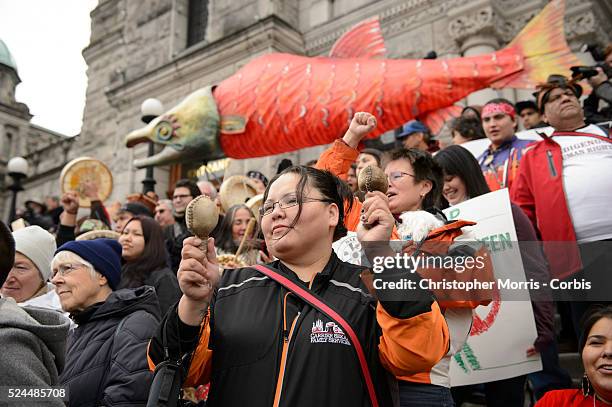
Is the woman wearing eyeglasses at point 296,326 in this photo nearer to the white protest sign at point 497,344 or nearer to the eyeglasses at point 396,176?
the eyeglasses at point 396,176

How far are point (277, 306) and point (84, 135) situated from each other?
14.2 metres

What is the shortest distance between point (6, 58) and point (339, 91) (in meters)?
18.3

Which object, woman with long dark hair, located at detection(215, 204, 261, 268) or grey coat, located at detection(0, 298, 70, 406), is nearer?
grey coat, located at detection(0, 298, 70, 406)

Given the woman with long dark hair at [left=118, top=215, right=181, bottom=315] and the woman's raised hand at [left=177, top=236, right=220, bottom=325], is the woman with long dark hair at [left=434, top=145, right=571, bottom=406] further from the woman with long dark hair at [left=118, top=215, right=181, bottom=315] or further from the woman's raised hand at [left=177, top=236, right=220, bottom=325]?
the woman with long dark hair at [left=118, top=215, right=181, bottom=315]

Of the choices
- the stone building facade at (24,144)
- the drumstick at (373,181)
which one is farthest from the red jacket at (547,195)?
the stone building facade at (24,144)

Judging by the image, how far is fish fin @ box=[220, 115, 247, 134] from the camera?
16.4ft

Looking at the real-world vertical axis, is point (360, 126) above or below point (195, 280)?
above

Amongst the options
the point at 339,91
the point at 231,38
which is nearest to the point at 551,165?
the point at 339,91

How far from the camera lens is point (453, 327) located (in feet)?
7.16

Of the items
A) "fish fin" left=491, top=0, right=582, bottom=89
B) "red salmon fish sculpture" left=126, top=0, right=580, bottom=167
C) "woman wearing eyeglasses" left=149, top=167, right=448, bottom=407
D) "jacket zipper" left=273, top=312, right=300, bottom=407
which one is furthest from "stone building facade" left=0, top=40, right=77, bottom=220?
"jacket zipper" left=273, top=312, right=300, bottom=407

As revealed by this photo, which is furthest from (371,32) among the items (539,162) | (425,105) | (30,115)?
(30,115)

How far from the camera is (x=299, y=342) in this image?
1674 millimetres

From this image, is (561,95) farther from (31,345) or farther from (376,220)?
(31,345)

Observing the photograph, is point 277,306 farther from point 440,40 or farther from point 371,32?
point 440,40
